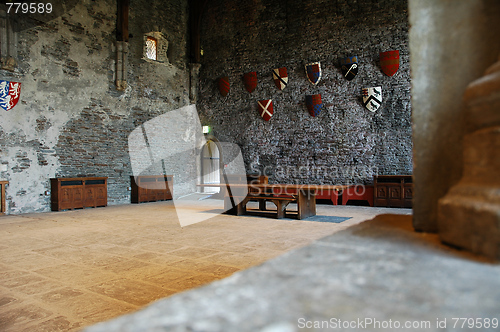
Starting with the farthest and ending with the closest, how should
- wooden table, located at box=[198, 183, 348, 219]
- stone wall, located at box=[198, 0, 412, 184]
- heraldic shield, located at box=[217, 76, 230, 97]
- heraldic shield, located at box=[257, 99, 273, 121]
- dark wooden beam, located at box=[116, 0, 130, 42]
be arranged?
1. heraldic shield, located at box=[217, 76, 230, 97]
2. heraldic shield, located at box=[257, 99, 273, 121]
3. dark wooden beam, located at box=[116, 0, 130, 42]
4. stone wall, located at box=[198, 0, 412, 184]
5. wooden table, located at box=[198, 183, 348, 219]

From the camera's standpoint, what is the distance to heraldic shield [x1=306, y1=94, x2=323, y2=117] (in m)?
8.74

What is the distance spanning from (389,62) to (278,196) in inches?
178

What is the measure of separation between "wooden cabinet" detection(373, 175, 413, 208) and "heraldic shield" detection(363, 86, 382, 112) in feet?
5.76

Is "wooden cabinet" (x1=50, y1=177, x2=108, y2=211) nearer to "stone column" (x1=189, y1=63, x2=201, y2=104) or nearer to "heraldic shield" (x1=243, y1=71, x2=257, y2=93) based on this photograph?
"stone column" (x1=189, y1=63, x2=201, y2=104)

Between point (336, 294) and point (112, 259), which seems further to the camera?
point (112, 259)

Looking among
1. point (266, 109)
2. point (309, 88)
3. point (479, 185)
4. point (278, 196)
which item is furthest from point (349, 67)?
point (479, 185)

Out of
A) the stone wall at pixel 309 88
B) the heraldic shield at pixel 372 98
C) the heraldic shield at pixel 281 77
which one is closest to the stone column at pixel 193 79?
the stone wall at pixel 309 88

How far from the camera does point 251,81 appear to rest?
9.74m

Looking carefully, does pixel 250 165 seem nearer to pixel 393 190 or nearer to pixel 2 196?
pixel 393 190

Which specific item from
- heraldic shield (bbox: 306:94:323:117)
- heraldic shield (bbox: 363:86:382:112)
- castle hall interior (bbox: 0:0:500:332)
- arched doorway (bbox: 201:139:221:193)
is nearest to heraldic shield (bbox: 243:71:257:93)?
castle hall interior (bbox: 0:0:500:332)

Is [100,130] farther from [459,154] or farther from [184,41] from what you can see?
[459,154]

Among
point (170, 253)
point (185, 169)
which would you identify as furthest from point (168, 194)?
point (170, 253)

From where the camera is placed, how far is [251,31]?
9938mm

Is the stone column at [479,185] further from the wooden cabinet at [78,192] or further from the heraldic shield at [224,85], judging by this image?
the heraldic shield at [224,85]
